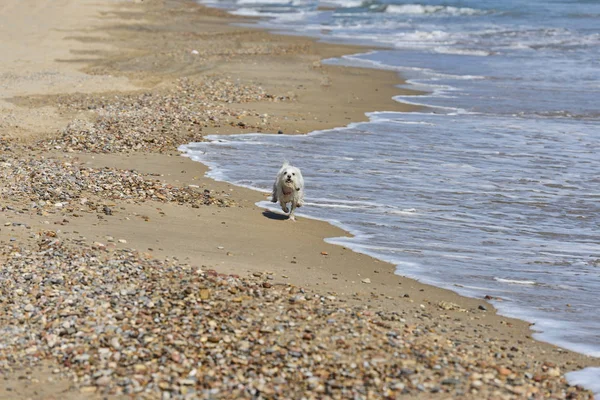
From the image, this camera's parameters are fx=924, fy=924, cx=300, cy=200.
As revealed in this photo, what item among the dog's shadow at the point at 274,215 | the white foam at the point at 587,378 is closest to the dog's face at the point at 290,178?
the dog's shadow at the point at 274,215

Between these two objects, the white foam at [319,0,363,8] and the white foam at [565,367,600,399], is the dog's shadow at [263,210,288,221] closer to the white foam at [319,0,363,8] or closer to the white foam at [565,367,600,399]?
the white foam at [565,367,600,399]

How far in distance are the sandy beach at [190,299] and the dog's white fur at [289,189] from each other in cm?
21

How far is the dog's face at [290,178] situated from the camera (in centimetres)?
1072

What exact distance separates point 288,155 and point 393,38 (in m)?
26.3

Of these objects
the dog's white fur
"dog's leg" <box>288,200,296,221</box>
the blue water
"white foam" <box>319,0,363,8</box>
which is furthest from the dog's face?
"white foam" <box>319,0,363,8</box>

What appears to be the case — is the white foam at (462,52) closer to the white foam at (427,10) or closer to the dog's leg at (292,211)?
the white foam at (427,10)

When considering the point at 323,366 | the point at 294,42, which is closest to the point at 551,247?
the point at 323,366

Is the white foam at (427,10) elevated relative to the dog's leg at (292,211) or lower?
elevated

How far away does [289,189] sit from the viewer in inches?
424

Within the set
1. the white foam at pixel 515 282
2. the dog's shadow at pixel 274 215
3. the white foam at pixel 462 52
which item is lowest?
the white foam at pixel 515 282

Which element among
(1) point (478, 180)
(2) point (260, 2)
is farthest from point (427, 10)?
(1) point (478, 180)

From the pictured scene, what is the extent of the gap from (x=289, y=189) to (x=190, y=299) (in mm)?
3627

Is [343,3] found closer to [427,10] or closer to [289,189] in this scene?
[427,10]

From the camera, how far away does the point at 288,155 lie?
14.7 meters
